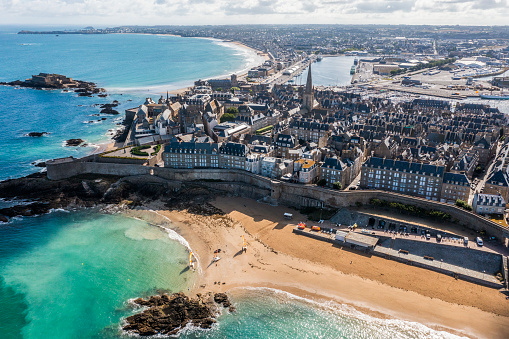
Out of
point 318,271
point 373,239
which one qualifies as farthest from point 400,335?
point 373,239

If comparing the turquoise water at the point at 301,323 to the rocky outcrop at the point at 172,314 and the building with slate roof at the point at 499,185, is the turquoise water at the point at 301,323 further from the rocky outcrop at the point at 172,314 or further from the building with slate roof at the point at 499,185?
the building with slate roof at the point at 499,185

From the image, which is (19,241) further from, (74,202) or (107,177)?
(107,177)

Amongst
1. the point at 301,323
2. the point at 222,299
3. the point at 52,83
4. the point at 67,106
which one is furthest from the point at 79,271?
the point at 52,83

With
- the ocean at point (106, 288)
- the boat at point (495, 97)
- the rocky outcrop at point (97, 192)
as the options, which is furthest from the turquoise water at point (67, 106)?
the boat at point (495, 97)

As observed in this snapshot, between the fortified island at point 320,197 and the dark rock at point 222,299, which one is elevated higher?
the fortified island at point 320,197

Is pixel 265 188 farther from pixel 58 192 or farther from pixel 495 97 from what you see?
pixel 495 97

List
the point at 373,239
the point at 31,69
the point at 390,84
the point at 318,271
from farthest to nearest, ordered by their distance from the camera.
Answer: the point at 31,69 → the point at 390,84 → the point at 373,239 → the point at 318,271
